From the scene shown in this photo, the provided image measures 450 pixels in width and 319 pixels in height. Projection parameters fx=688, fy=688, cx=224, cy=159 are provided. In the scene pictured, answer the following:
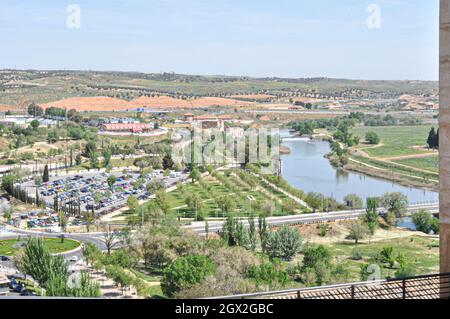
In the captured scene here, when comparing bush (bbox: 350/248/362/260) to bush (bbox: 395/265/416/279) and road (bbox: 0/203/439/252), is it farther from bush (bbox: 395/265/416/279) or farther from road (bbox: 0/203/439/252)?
road (bbox: 0/203/439/252)

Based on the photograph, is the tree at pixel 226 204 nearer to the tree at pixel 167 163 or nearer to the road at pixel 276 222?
the road at pixel 276 222

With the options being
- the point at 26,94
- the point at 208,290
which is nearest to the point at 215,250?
the point at 208,290

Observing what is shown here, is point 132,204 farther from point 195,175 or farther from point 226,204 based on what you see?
point 195,175

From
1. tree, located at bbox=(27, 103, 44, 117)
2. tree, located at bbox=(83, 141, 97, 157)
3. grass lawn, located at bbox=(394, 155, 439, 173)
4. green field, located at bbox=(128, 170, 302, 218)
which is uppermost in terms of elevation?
tree, located at bbox=(27, 103, 44, 117)

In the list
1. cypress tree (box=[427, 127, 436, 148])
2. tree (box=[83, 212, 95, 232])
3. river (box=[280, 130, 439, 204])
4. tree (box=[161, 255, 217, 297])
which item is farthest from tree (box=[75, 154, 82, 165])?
tree (box=[161, 255, 217, 297])

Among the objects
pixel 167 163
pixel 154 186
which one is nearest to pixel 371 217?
pixel 154 186
